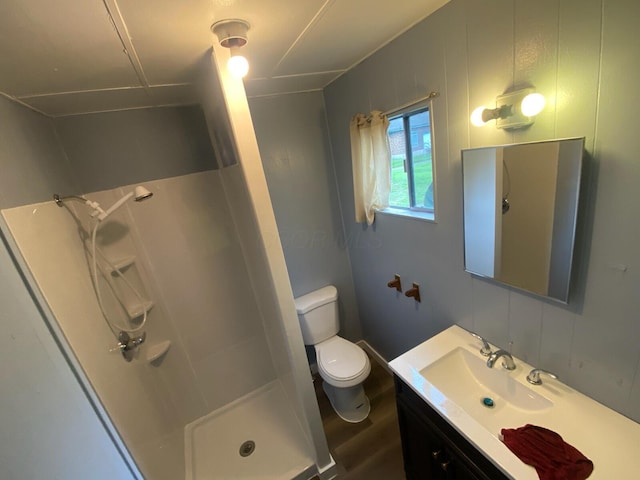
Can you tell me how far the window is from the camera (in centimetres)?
152

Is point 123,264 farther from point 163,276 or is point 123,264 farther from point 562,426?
point 562,426

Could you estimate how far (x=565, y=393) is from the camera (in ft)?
3.48

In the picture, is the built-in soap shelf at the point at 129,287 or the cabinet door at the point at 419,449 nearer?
the cabinet door at the point at 419,449

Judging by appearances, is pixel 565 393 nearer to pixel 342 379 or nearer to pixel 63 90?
pixel 342 379

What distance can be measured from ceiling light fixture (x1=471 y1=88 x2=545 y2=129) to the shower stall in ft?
2.99

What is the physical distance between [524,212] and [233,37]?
3.99ft

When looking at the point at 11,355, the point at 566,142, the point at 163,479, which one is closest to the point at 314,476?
the point at 163,479

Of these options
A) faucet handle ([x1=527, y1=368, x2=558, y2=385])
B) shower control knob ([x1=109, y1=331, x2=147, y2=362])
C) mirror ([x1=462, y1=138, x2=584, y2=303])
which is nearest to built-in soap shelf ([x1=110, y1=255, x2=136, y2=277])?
shower control knob ([x1=109, y1=331, x2=147, y2=362])

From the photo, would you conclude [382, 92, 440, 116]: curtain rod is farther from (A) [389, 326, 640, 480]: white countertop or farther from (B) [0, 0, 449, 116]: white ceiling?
(A) [389, 326, 640, 480]: white countertop

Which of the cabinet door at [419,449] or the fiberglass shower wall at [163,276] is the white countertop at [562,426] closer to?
the cabinet door at [419,449]

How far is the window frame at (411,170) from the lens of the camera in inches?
52.7

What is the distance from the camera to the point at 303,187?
2.11 metres

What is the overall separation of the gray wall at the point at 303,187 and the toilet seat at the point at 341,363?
0.44 meters

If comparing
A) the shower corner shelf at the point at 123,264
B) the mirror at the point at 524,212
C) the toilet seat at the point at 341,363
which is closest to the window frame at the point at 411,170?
the mirror at the point at 524,212
